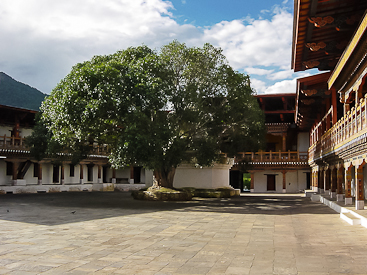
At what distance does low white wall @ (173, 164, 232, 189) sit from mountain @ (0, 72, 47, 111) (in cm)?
7045

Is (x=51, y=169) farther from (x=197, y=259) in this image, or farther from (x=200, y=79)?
(x=197, y=259)

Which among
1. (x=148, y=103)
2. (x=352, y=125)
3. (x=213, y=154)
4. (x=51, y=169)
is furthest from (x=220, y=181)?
(x=51, y=169)

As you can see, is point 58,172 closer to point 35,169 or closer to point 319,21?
point 35,169

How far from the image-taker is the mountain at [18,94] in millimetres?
86938

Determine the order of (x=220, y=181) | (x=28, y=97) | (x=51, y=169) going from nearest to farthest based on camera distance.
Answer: (x=220, y=181)
(x=51, y=169)
(x=28, y=97)

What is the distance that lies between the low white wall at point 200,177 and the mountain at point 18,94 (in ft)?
231

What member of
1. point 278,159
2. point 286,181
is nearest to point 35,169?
point 278,159

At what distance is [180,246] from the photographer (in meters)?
7.72

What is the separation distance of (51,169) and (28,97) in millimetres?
62681

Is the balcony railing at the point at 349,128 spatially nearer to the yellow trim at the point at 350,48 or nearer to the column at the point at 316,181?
the yellow trim at the point at 350,48

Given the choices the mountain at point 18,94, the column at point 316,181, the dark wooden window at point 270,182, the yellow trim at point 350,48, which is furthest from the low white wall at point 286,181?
the mountain at point 18,94

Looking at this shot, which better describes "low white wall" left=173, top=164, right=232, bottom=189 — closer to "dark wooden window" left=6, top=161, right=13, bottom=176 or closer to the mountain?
"dark wooden window" left=6, top=161, right=13, bottom=176

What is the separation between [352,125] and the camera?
11664 mm

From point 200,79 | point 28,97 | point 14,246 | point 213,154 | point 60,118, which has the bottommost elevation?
point 14,246
